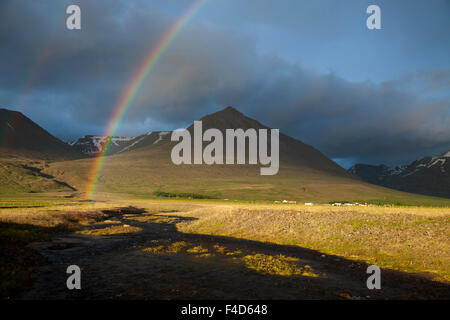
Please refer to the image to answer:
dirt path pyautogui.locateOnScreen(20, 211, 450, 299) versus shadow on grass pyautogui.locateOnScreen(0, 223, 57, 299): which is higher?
shadow on grass pyautogui.locateOnScreen(0, 223, 57, 299)

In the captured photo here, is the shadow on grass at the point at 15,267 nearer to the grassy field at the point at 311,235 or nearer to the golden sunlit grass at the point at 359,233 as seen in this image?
the grassy field at the point at 311,235

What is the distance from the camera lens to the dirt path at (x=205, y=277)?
17922 mm

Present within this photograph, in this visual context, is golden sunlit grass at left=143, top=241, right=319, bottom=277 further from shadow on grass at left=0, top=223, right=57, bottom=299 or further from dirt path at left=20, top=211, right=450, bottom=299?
shadow on grass at left=0, top=223, right=57, bottom=299

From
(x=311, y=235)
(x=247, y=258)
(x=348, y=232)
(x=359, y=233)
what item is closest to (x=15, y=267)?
(x=247, y=258)

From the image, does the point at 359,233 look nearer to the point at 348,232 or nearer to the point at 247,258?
the point at 348,232

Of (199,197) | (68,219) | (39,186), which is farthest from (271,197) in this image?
(39,186)

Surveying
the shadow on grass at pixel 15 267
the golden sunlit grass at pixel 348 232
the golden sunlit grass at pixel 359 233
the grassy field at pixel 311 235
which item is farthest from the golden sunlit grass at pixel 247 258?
the shadow on grass at pixel 15 267

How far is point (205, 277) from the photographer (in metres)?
21.7

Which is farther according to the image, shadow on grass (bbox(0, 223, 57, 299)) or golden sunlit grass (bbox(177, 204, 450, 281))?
golden sunlit grass (bbox(177, 204, 450, 281))

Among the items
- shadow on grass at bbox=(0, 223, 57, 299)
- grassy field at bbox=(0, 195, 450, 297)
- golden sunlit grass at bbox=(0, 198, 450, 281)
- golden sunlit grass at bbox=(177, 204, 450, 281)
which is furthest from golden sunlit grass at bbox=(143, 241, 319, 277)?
shadow on grass at bbox=(0, 223, 57, 299)

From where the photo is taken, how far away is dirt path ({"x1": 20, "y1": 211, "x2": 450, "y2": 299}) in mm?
17922

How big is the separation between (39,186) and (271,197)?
15341 centimetres

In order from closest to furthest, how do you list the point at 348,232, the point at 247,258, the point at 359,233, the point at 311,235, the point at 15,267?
the point at 15,267 < the point at 247,258 < the point at 359,233 < the point at 348,232 < the point at 311,235
